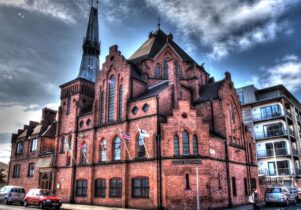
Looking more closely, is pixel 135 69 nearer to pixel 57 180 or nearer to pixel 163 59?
pixel 163 59

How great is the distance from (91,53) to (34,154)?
17.6 meters

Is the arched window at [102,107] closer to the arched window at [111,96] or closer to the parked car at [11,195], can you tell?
the arched window at [111,96]

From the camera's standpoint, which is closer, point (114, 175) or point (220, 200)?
point (220, 200)

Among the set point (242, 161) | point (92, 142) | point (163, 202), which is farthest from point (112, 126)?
point (242, 161)

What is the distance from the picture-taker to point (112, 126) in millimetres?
27609

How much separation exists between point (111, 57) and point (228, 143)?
642 inches

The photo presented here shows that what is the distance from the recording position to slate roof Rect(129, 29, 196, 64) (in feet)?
113

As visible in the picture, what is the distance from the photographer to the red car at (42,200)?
2277 cm

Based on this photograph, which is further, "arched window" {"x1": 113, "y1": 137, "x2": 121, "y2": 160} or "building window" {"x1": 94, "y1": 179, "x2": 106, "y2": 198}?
"arched window" {"x1": 113, "y1": 137, "x2": 121, "y2": 160}

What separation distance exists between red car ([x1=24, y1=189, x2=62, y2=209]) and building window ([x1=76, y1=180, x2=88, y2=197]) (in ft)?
15.5

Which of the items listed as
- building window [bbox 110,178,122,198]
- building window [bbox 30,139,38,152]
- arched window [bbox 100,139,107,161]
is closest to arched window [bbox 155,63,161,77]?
arched window [bbox 100,139,107,161]

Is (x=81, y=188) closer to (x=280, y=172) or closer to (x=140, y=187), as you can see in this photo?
(x=140, y=187)

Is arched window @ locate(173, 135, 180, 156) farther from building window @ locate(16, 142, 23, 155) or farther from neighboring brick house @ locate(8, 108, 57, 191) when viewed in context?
building window @ locate(16, 142, 23, 155)

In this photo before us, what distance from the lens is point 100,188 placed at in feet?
88.2
